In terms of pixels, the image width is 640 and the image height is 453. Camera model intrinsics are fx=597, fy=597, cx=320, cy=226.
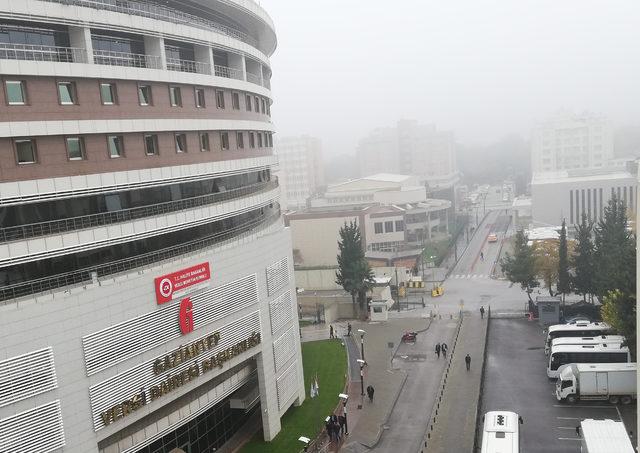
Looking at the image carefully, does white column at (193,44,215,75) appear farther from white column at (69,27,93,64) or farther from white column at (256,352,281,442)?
white column at (256,352,281,442)

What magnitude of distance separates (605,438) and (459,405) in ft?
31.4

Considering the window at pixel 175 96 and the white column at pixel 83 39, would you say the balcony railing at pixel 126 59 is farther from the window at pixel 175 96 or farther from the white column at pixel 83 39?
the window at pixel 175 96

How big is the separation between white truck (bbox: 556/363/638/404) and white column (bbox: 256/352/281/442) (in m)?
14.9

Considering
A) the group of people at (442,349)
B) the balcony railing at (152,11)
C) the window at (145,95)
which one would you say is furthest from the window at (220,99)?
the group of people at (442,349)

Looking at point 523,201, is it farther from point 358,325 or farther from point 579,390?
point 579,390

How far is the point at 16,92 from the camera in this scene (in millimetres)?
17875

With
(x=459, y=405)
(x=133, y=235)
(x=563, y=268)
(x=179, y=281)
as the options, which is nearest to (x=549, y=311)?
(x=563, y=268)

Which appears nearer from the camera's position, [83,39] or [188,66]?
[83,39]

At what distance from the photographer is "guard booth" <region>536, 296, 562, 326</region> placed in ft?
145

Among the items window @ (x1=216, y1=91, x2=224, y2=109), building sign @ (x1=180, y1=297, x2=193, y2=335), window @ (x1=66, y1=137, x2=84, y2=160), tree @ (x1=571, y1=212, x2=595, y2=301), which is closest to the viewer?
window @ (x1=66, y1=137, x2=84, y2=160)

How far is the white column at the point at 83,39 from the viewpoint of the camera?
1966 centimetres

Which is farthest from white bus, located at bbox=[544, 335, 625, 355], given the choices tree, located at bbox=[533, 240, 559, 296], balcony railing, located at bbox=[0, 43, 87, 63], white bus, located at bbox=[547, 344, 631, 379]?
balcony railing, located at bbox=[0, 43, 87, 63]

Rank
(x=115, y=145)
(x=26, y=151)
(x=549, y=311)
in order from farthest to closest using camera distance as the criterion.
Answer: (x=549, y=311), (x=115, y=145), (x=26, y=151)

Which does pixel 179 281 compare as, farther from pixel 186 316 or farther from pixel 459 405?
pixel 459 405
